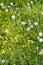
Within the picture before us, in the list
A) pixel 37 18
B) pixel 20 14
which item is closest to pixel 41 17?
pixel 37 18

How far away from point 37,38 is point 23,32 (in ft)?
1.02

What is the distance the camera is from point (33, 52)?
12.1 ft

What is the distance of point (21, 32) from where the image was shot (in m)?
4.08

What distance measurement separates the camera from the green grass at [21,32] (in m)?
3.65

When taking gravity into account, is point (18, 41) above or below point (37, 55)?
above

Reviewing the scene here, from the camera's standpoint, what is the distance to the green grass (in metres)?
3.65

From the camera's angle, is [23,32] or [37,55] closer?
[37,55]

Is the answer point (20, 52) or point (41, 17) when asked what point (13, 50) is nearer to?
point (20, 52)

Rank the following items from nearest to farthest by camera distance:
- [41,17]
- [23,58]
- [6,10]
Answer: [23,58] → [41,17] → [6,10]

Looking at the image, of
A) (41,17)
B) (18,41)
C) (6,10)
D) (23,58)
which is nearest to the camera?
(23,58)

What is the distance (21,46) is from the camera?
381 cm

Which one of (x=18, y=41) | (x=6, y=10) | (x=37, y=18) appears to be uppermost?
(x=6, y=10)

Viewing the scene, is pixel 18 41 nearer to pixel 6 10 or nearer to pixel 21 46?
pixel 21 46

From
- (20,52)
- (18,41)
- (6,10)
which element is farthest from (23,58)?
(6,10)
